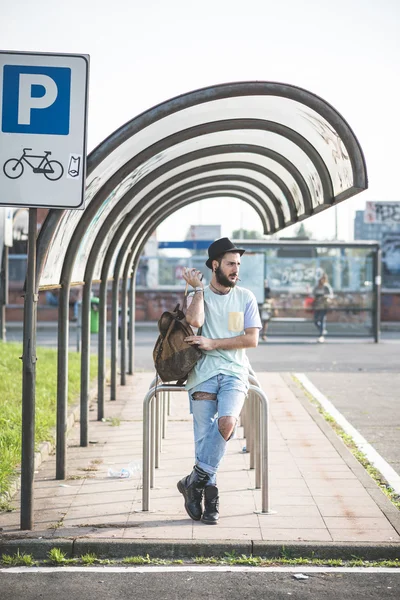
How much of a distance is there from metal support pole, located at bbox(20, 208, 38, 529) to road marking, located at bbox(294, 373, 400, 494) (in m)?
2.87

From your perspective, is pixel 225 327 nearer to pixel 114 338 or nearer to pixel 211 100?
pixel 211 100

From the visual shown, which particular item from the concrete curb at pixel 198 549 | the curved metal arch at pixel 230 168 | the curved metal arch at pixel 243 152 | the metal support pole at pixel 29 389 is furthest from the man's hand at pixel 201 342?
the curved metal arch at pixel 230 168

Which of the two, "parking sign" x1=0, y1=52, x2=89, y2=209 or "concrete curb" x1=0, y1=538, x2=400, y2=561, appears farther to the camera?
"parking sign" x1=0, y1=52, x2=89, y2=209

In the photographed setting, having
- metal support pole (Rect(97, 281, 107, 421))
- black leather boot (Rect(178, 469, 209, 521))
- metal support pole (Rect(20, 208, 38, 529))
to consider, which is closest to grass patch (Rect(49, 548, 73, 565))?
metal support pole (Rect(20, 208, 38, 529))

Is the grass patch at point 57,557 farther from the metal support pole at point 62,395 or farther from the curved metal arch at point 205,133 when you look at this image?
the curved metal arch at point 205,133

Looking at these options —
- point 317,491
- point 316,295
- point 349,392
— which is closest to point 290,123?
point 317,491

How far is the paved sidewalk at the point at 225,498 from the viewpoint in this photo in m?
5.66

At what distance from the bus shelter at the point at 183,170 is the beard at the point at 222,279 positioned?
1071 millimetres

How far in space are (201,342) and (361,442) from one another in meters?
3.92

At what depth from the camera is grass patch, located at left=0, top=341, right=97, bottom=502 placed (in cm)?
757

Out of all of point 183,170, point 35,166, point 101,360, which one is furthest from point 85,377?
point 35,166

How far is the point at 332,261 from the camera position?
2634 cm

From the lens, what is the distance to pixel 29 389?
5.84 m

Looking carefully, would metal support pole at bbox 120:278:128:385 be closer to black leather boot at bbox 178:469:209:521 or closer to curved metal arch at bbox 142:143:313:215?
curved metal arch at bbox 142:143:313:215
